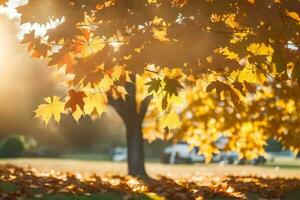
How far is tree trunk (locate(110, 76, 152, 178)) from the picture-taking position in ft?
53.5

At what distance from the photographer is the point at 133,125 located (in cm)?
1650

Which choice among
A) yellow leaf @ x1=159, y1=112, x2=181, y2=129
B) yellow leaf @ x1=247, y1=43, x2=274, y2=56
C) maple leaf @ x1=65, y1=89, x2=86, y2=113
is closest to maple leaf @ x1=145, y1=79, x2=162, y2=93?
maple leaf @ x1=65, y1=89, x2=86, y2=113

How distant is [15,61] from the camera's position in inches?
1501

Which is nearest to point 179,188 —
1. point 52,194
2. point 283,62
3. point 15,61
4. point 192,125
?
point 52,194

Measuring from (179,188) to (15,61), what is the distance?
3072 cm

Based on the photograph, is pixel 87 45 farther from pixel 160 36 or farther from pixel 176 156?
pixel 176 156

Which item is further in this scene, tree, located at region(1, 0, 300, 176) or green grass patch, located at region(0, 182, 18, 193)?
green grass patch, located at region(0, 182, 18, 193)

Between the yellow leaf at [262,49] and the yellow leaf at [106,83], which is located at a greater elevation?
the yellow leaf at [262,49]

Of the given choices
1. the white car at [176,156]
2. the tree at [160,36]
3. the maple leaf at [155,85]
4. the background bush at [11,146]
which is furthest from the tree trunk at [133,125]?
the white car at [176,156]

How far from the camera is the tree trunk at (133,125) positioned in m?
16.3

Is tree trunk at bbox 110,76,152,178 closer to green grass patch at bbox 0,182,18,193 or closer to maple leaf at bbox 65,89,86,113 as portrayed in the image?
green grass patch at bbox 0,182,18,193

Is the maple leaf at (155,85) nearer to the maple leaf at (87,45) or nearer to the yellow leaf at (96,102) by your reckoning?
the maple leaf at (87,45)

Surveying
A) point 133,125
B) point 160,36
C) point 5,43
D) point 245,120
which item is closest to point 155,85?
point 160,36

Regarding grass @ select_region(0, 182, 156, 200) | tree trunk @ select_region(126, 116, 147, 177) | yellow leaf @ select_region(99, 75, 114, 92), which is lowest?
grass @ select_region(0, 182, 156, 200)
